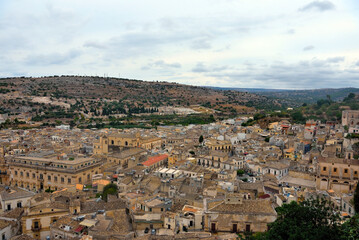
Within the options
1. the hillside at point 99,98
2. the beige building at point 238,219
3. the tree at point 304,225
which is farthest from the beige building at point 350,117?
the hillside at point 99,98

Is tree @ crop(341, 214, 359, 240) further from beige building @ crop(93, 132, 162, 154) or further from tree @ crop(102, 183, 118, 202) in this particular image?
beige building @ crop(93, 132, 162, 154)

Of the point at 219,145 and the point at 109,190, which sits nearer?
the point at 109,190

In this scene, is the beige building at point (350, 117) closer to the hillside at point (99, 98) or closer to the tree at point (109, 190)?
the tree at point (109, 190)

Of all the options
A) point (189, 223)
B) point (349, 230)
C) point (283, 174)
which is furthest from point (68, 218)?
point (283, 174)

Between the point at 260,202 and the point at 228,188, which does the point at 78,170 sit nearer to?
the point at 228,188

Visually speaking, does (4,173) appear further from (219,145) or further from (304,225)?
(304,225)

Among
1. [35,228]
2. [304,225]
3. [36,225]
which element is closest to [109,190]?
[36,225]
